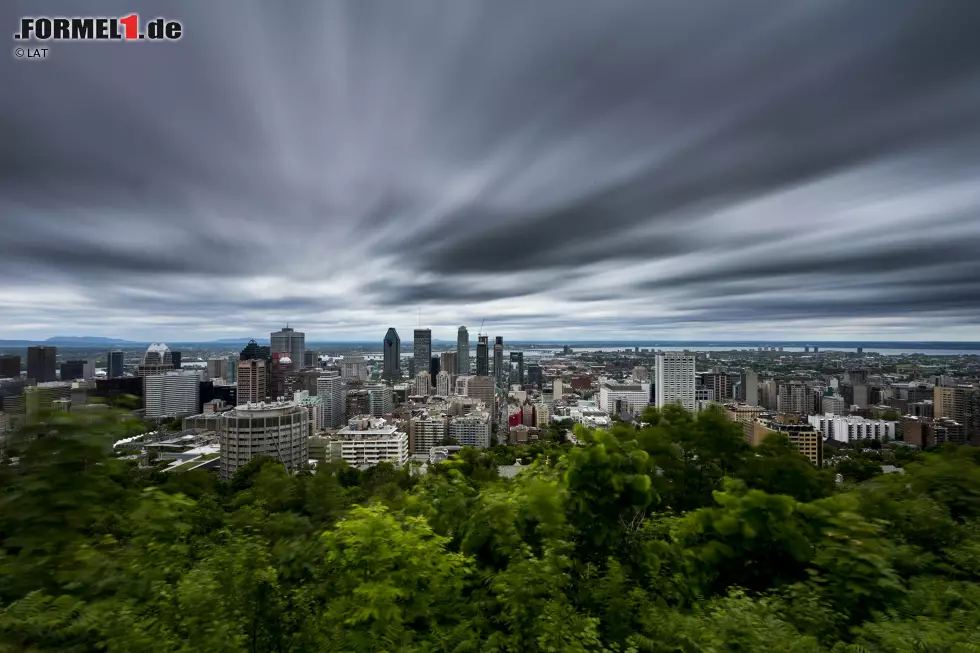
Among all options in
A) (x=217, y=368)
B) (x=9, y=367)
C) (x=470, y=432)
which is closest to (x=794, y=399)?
(x=470, y=432)

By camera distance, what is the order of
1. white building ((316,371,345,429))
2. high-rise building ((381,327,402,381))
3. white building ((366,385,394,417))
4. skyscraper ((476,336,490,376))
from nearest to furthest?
white building ((316,371,345,429)) < white building ((366,385,394,417)) < skyscraper ((476,336,490,376)) < high-rise building ((381,327,402,381))

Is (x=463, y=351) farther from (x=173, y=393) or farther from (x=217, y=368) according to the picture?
(x=173, y=393)

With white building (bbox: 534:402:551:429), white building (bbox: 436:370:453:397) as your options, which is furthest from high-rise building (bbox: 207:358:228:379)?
Answer: white building (bbox: 534:402:551:429)

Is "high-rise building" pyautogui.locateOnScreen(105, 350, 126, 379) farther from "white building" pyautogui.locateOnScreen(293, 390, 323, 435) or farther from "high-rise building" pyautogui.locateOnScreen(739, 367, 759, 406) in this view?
"high-rise building" pyautogui.locateOnScreen(739, 367, 759, 406)

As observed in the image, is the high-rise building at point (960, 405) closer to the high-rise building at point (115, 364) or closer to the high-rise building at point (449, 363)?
the high-rise building at point (115, 364)

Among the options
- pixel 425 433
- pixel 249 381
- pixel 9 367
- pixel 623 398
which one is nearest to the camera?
pixel 9 367

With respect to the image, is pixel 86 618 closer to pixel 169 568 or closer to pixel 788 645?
pixel 169 568
